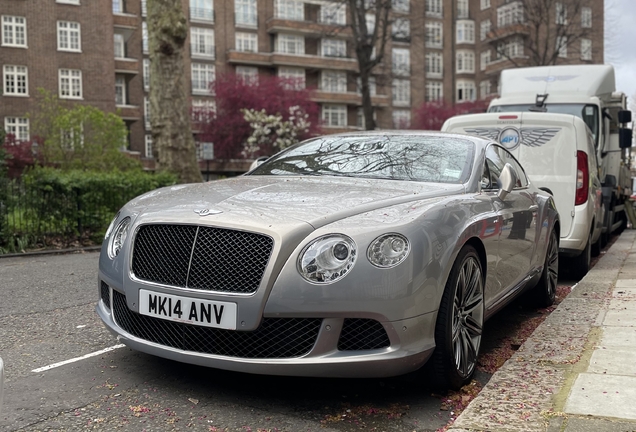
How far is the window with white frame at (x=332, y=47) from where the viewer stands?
57.5 meters

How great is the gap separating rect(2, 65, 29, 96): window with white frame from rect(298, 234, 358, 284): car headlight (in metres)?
41.6

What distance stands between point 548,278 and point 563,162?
244 cm

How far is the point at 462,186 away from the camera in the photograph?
4344 mm

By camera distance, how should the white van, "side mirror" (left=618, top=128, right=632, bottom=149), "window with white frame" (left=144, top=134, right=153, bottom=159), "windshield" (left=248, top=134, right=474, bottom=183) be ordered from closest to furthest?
"windshield" (left=248, top=134, right=474, bottom=183)
the white van
"side mirror" (left=618, top=128, right=632, bottom=149)
"window with white frame" (left=144, top=134, right=153, bottom=159)

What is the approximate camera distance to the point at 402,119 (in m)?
62.3

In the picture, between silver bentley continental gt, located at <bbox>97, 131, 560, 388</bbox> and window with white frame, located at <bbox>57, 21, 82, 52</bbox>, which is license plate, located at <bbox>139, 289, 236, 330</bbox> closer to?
silver bentley continental gt, located at <bbox>97, 131, 560, 388</bbox>

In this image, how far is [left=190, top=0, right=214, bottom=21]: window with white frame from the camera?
53.2 meters

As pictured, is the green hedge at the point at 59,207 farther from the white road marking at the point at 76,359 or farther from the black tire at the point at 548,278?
the black tire at the point at 548,278

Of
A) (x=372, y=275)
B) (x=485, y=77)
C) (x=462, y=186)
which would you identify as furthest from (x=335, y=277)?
A: (x=485, y=77)

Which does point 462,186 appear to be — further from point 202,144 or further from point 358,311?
point 202,144

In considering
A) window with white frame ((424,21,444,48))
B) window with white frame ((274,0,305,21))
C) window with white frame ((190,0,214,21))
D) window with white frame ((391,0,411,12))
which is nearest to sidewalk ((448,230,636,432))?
window with white frame ((391,0,411,12))

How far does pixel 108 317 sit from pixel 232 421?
45.2 inches

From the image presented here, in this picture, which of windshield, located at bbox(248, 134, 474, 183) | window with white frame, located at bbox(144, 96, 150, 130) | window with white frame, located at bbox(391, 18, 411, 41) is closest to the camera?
windshield, located at bbox(248, 134, 474, 183)

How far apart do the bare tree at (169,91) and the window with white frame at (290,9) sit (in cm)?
4270
